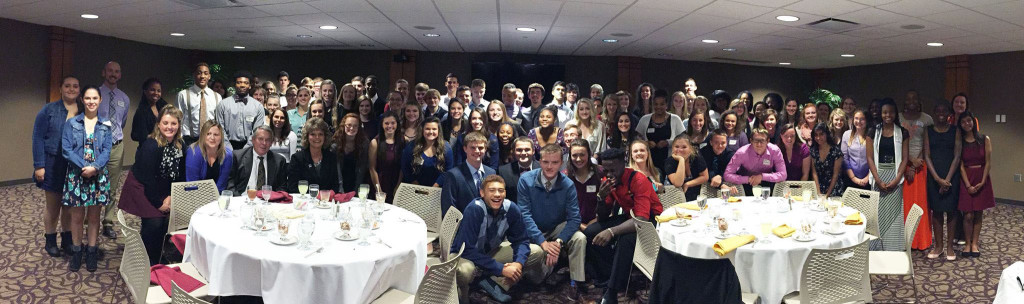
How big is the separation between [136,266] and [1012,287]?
3817 millimetres

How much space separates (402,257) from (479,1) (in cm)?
355

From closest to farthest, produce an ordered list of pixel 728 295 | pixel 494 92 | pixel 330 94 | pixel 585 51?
pixel 728 295, pixel 330 94, pixel 585 51, pixel 494 92

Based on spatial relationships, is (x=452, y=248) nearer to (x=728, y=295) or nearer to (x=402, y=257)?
(x=402, y=257)

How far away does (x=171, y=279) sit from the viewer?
352cm

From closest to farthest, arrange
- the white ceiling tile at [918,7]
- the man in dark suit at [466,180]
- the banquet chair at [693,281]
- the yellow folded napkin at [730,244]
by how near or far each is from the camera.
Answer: the banquet chair at [693,281], the yellow folded napkin at [730,244], the man in dark suit at [466,180], the white ceiling tile at [918,7]

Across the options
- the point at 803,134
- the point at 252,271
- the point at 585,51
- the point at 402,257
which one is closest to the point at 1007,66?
the point at 803,134

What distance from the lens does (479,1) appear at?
6.45m

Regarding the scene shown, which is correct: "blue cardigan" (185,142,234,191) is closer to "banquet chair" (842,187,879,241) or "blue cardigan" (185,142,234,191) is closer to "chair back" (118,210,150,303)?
"chair back" (118,210,150,303)

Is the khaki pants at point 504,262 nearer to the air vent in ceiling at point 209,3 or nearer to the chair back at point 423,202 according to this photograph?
the chair back at point 423,202

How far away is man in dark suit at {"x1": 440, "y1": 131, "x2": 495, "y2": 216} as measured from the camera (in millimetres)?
5012

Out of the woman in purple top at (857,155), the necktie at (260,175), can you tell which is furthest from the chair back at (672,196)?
the necktie at (260,175)

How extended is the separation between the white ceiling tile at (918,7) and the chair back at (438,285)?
16.1 feet

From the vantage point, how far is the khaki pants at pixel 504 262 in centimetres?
425

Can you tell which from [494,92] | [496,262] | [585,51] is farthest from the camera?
[494,92]
